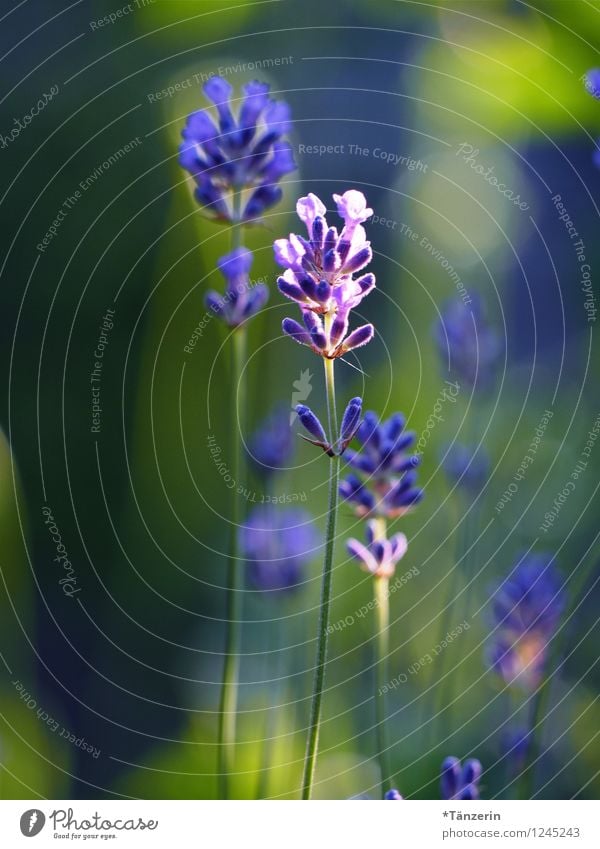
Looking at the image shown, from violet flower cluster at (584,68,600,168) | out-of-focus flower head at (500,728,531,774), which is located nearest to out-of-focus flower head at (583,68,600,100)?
violet flower cluster at (584,68,600,168)

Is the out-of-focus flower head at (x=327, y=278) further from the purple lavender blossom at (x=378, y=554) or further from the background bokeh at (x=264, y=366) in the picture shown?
the background bokeh at (x=264, y=366)

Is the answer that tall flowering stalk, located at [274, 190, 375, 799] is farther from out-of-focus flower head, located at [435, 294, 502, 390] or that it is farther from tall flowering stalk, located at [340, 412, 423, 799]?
out-of-focus flower head, located at [435, 294, 502, 390]

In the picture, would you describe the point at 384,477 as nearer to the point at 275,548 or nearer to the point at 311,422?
the point at 311,422
